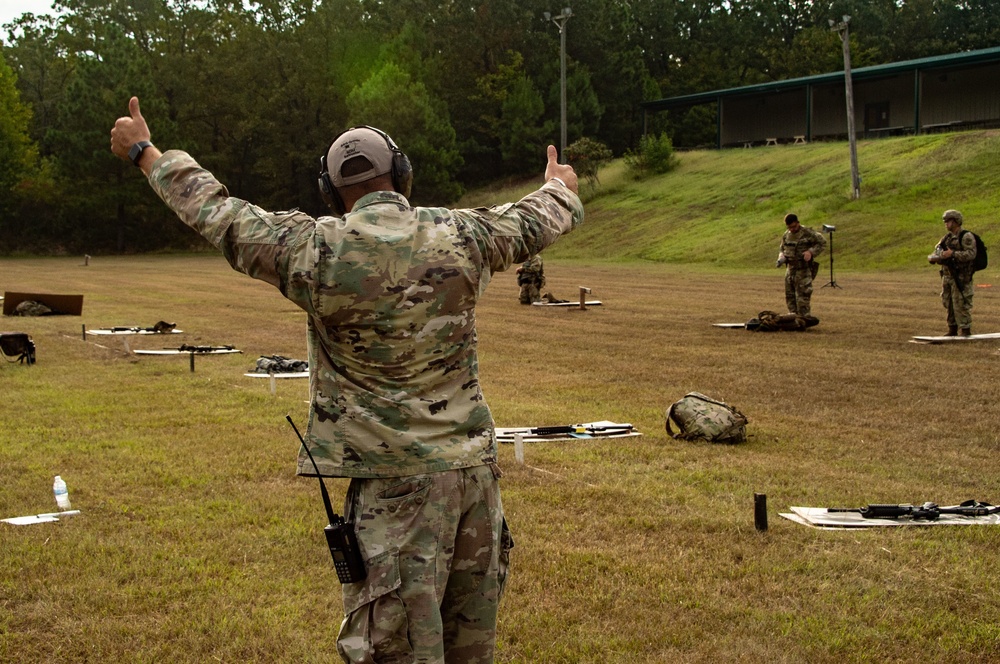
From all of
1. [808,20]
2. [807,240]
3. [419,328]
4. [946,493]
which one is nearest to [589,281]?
[807,240]

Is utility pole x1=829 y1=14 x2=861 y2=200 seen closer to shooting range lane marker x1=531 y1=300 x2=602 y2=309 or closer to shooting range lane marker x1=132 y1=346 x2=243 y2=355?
shooting range lane marker x1=531 y1=300 x2=602 y2=309

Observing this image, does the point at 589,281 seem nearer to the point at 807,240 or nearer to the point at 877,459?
the point at 807,240

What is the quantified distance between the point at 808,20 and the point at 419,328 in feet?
312

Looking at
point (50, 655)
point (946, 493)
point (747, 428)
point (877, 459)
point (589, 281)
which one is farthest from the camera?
point (589, 281)

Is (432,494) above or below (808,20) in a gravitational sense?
below

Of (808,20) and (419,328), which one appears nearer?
(419,328)

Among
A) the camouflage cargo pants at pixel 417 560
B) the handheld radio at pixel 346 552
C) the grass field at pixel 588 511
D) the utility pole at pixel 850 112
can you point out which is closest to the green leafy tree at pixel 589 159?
the utility pole at pixel 850 112

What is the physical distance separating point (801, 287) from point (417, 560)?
17.3 meters

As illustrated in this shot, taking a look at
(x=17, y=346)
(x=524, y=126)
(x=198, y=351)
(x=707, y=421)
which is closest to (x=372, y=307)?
(x=707, y=421)

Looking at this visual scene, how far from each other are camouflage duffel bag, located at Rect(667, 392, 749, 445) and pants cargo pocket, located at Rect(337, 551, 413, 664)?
6.94 m

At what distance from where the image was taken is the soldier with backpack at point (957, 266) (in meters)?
17.1

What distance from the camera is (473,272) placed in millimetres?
3664

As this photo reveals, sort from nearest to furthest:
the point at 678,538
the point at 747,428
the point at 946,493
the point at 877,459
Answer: the point at 678,538, the point at 946,493, the point at 877,459, the point at 747,428

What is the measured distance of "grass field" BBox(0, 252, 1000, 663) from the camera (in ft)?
18.1
